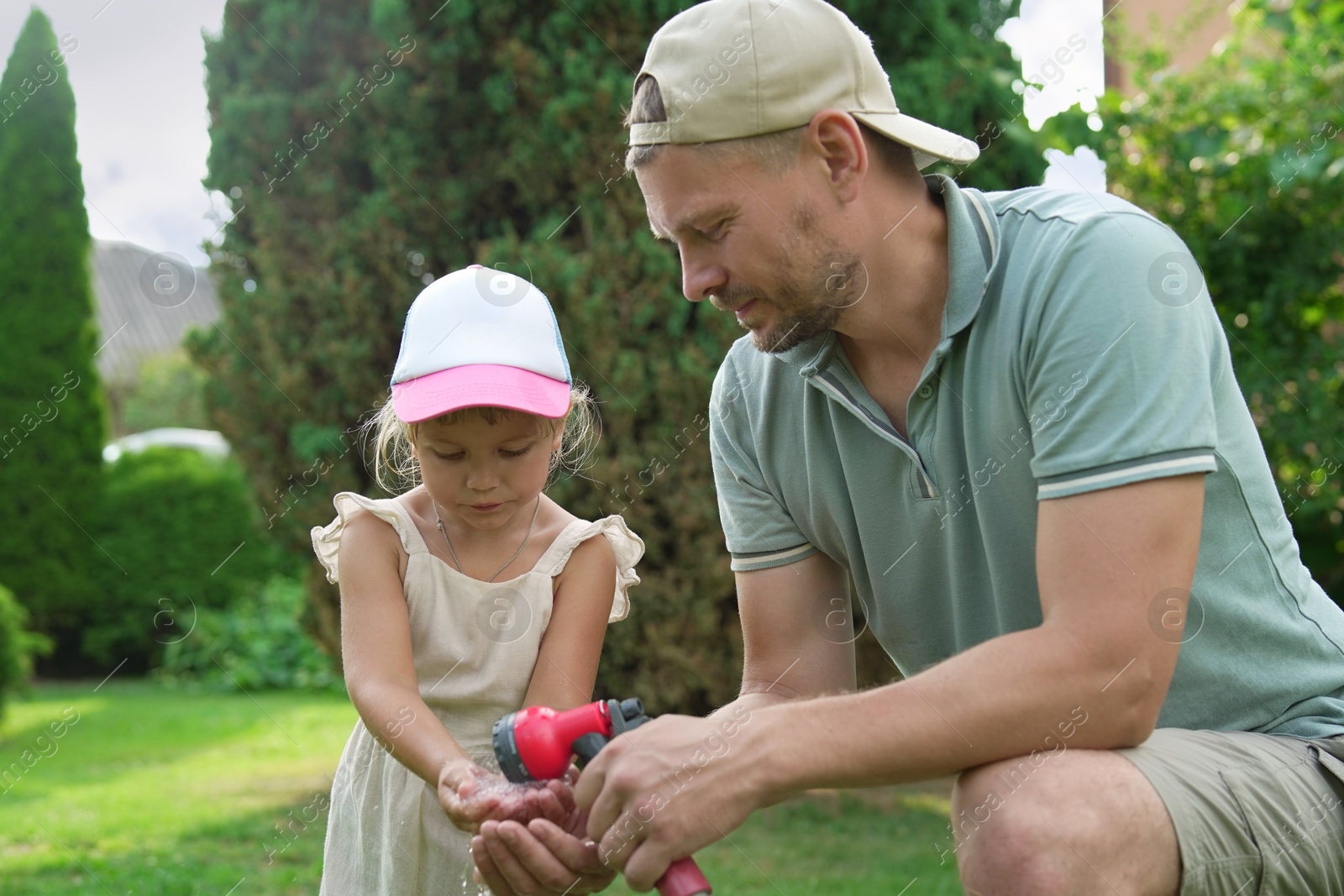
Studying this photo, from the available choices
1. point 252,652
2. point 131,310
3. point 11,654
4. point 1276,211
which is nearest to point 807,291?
point 1276,211

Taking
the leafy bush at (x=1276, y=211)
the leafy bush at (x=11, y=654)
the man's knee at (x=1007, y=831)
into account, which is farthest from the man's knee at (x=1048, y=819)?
the leafy bush at (x=11, y=654)

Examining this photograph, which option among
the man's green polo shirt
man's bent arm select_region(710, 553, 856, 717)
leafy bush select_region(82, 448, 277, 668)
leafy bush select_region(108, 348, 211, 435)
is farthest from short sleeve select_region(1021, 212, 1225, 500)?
leafy bush select_region(108, 348, 211, 435)

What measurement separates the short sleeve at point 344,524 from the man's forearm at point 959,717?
974mm

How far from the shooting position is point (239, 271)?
5676 millimetres

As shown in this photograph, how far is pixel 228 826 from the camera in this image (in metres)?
5.43

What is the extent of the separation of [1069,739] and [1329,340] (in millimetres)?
3852

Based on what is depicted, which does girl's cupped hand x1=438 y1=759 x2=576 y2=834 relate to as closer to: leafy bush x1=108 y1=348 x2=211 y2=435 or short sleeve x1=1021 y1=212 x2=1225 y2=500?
short sleeve x1=1021 y1=212 x2=1225 y2=500

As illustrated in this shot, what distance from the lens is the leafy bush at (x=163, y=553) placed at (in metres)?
11.2

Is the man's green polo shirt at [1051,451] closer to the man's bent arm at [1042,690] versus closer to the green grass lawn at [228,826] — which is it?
the man's bent arm at [1042,690]

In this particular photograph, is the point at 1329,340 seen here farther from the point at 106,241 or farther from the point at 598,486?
the point at 106,241

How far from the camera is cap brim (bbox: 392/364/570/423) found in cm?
227

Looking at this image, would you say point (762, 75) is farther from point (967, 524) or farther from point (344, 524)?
point (344, 524)

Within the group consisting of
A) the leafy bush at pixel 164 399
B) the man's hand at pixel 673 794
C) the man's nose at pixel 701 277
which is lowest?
the leafy bush at pixel 164 399

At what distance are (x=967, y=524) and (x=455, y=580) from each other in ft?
3.24
